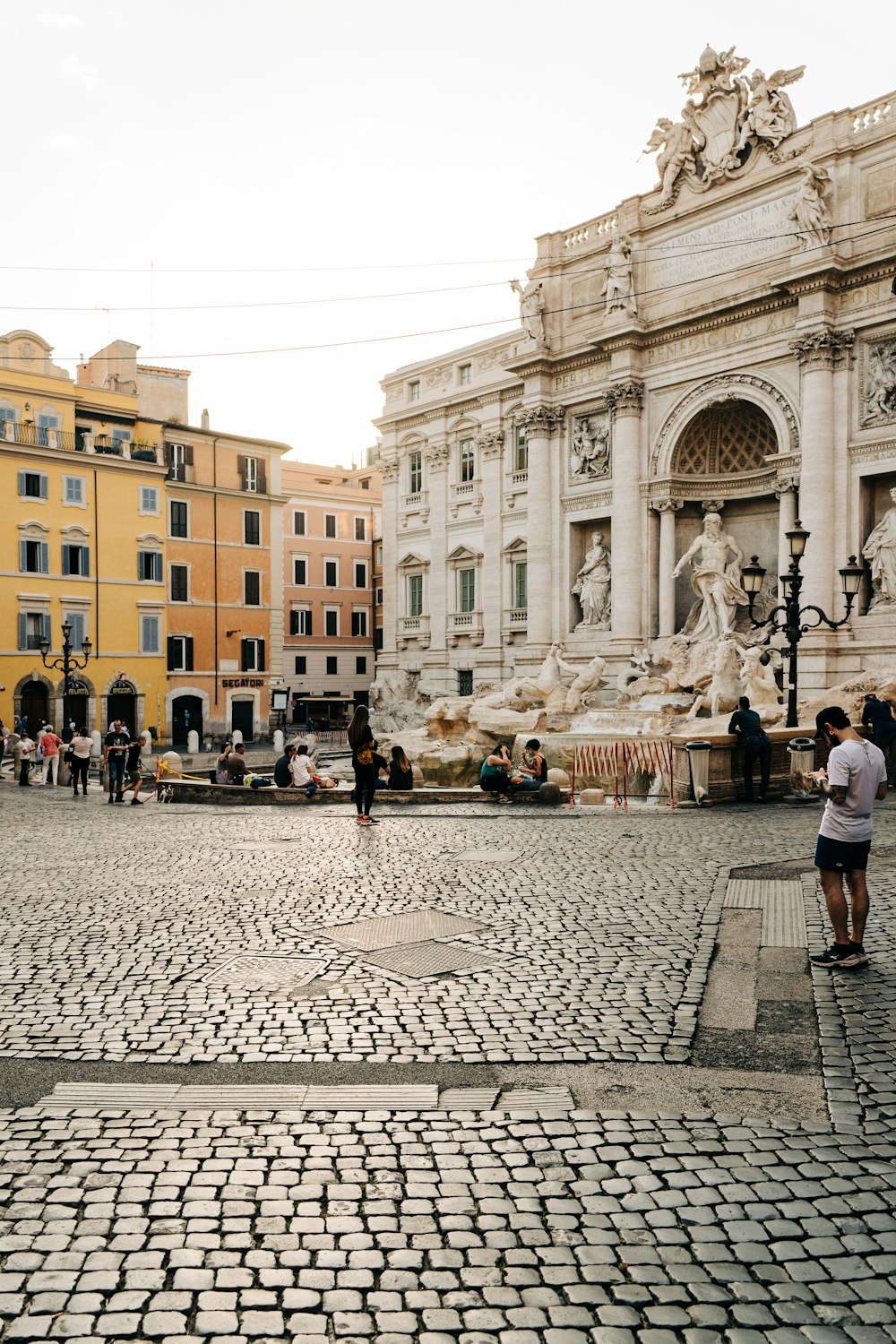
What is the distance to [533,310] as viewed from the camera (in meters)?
34.1

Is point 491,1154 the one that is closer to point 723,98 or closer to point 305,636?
point 723,98

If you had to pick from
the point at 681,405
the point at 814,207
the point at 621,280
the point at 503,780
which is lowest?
the point at 503,780

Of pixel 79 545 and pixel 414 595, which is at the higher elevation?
pixel 79 545

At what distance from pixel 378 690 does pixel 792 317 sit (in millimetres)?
22216

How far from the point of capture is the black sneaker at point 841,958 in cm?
651

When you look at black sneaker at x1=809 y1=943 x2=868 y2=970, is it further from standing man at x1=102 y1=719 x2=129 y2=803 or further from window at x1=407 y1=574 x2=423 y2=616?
window at x1=407 y1=574 x2=423 y2=616

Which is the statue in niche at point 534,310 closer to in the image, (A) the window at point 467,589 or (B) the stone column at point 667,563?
(B) the stone column at point 667,563

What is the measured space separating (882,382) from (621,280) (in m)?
9.46

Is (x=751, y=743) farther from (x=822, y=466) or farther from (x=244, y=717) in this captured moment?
(x=244, y=717)

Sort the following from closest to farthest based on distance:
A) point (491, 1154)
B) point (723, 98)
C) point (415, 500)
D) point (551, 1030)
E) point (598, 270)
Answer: point (491, 1154) → point (551, 1030) → point (723, 98) → point (598, 270) → point (415, 500)

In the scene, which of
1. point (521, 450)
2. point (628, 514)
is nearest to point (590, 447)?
point (628, 514)

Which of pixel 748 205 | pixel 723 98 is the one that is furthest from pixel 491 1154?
pixel 723 98

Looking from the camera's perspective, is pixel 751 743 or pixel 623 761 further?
pixel 623 761

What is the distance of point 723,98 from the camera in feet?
96.1
